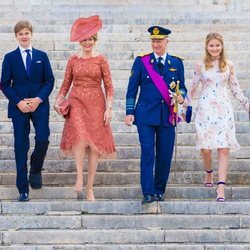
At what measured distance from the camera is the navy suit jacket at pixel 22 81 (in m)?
10.2

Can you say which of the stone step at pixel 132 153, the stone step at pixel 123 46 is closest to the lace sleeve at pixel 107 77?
the stone step at pixel 132 153

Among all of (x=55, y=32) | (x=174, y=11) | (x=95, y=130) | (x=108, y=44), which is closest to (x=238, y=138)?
(x=95, y=130)

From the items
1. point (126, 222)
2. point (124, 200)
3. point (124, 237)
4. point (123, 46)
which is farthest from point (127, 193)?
point (123, 46)

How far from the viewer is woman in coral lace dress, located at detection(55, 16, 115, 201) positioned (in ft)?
32.8

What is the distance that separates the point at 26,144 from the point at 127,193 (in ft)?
3.69

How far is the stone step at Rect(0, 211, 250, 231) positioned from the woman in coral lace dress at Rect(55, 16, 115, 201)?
1.92 feet

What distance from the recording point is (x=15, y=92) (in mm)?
10211

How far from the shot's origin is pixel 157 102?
32.8 feet

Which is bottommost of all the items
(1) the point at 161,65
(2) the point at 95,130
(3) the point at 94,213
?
(3) the point at 94,213

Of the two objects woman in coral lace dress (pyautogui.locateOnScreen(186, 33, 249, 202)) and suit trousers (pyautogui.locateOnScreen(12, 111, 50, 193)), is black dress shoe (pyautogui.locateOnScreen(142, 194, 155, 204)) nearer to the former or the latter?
woman in coral lace dress (pyautogui.locateOnScreen(186, 33, 249, 202))

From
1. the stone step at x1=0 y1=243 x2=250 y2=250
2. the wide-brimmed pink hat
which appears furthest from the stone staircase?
the wide-brimmed pink hat

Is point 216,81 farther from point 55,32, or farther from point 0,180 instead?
point 55,32

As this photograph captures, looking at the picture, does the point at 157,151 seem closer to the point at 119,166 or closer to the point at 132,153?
the point at 119,166

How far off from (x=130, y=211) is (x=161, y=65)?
149cm
